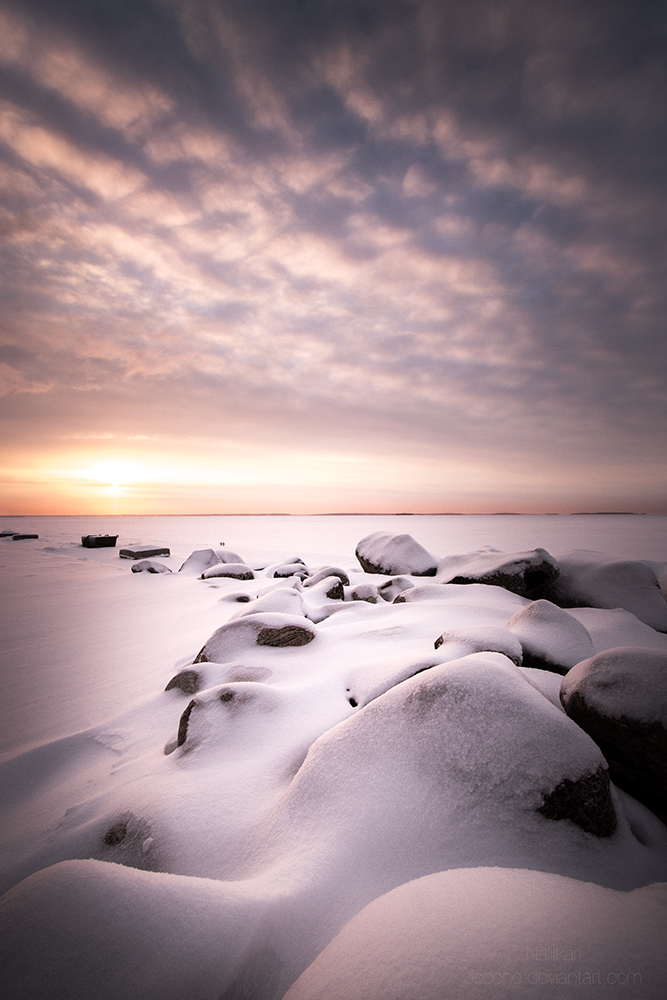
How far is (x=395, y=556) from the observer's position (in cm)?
909

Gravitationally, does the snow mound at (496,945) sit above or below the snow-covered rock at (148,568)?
above

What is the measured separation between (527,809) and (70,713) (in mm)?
3591

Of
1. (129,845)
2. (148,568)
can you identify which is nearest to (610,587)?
(129,845)

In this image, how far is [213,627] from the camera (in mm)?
5742

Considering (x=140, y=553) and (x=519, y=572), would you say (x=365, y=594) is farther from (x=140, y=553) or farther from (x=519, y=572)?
(x=140, y=553)

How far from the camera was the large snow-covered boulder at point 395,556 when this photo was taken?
8.51 metres

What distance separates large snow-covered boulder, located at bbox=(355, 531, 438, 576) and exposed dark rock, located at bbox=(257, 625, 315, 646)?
5.14 m

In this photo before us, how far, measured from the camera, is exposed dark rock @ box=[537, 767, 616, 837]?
1557 millimetres


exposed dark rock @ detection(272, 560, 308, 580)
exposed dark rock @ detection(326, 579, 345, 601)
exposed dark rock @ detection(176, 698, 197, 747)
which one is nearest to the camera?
exposed dark rock @ detection(176, 698, 197, 747)

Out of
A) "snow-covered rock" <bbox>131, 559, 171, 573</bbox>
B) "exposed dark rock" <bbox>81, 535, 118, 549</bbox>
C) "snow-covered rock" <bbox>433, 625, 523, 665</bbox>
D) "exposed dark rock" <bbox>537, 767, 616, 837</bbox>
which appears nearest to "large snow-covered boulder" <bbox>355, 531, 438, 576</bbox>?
"snow-covered rock" <bbox>433, 625, 523, 665</bbox>

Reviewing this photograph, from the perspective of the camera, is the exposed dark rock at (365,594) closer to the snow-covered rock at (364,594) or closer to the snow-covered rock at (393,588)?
the snow-covered rock at (364,594)

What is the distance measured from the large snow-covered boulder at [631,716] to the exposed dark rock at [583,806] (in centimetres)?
37

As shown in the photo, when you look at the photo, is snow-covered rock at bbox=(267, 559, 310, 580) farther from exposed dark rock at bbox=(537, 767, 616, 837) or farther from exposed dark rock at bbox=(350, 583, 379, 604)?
exposed dark rock at bbox=(537, 767, 616, 837)

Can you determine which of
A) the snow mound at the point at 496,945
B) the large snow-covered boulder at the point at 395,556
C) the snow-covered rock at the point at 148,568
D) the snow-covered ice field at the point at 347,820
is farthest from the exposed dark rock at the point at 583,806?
the snow-covered rock at the point at 148,568
